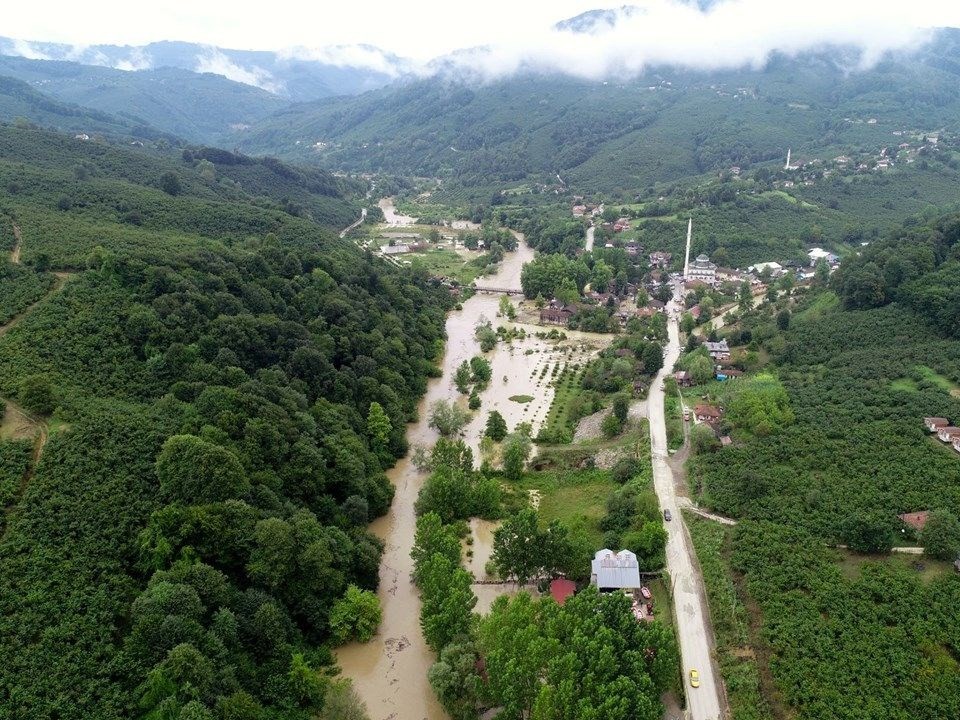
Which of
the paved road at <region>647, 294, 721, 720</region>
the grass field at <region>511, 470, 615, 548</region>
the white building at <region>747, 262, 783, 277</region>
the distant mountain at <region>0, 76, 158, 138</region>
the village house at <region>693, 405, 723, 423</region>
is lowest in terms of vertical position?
the grass field at <region>511, 470, 615, 548</region>

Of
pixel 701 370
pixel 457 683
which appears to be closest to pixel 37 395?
pixel 457 683

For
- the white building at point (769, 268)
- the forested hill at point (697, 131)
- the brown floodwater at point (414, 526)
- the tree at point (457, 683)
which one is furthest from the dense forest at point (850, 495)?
the forested hill at point (697, 131)

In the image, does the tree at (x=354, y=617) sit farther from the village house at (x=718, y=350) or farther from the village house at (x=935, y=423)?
the village house at (x=718, y=350)

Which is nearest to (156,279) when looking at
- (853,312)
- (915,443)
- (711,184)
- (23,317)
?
(23,317)

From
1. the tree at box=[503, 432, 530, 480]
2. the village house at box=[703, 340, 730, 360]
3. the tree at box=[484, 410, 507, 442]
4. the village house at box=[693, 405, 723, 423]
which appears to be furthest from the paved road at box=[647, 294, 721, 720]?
the village house at box=[703, 340, 730, 360]

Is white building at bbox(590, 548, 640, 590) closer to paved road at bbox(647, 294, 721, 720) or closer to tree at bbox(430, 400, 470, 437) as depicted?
paved road at bbox(647, 294, 721, 720)
